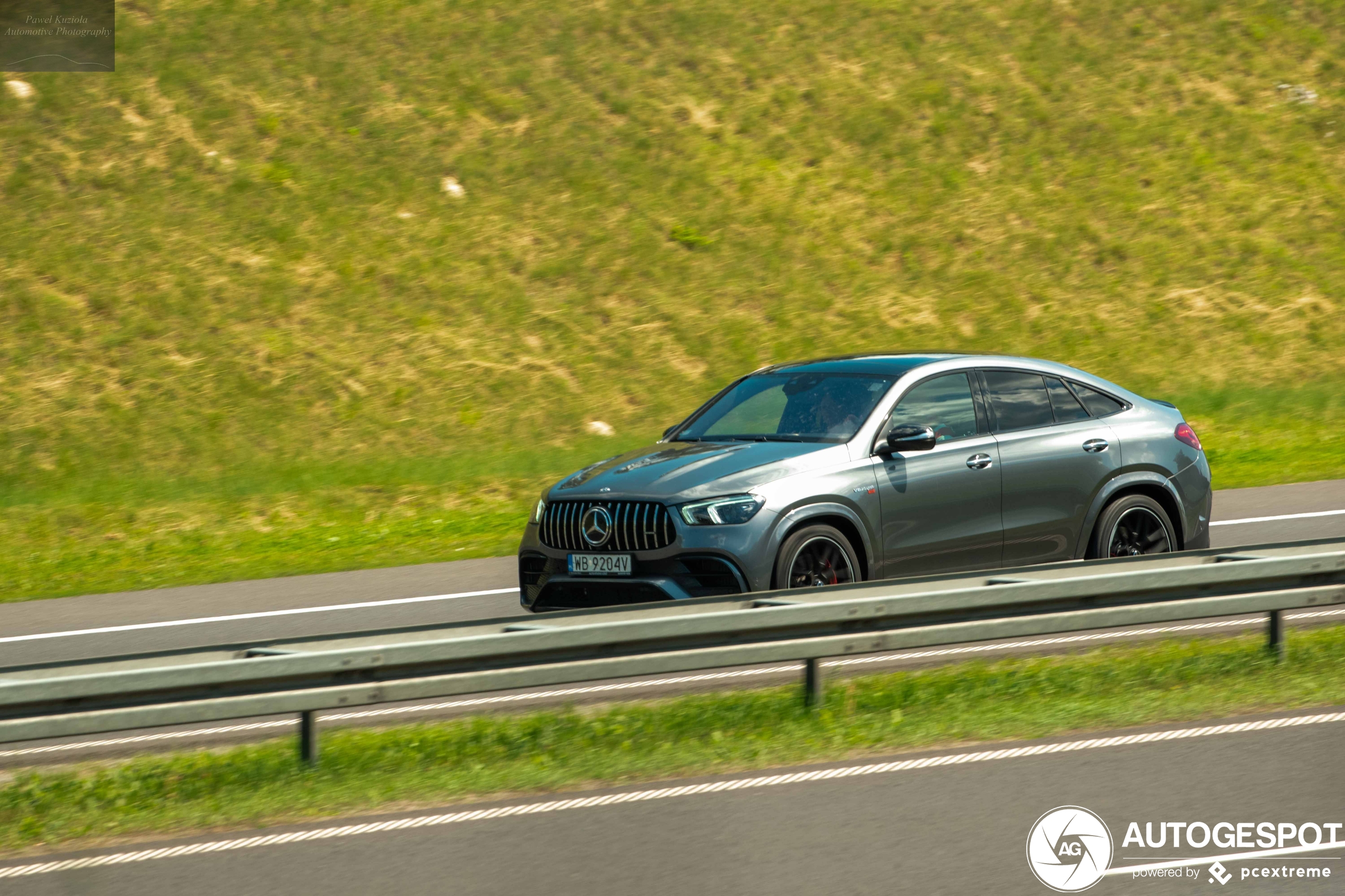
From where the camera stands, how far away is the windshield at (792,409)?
923 centimetres

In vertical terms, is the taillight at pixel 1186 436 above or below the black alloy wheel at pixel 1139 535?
above

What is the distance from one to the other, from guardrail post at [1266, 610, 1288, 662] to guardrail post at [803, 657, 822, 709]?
2532 mm

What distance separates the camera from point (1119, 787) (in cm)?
598

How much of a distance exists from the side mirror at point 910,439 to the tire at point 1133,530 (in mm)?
1525

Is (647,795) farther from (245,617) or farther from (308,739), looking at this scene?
(245,617)

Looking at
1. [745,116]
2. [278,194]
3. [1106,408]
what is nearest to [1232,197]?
[745,116]

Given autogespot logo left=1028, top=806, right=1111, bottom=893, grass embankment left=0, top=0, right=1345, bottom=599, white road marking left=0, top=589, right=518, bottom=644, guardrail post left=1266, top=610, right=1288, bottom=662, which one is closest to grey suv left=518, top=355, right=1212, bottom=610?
guardrail post left=1266, top=610, right=1288, bottom=662

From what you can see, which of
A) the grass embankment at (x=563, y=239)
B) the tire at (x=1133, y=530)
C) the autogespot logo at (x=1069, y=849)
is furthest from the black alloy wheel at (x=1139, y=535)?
the grass embankment at (x=563, y=239)

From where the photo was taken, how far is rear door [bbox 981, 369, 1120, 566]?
369 inches

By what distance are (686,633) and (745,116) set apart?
21.6 metres

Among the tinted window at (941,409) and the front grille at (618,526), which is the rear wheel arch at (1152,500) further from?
the front grille at (618,526)

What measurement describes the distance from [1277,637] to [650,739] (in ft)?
11.4

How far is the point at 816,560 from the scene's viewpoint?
8.61 metres

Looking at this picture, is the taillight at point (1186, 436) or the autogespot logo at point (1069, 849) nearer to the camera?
the autogespot logo at point (1069, 849)
